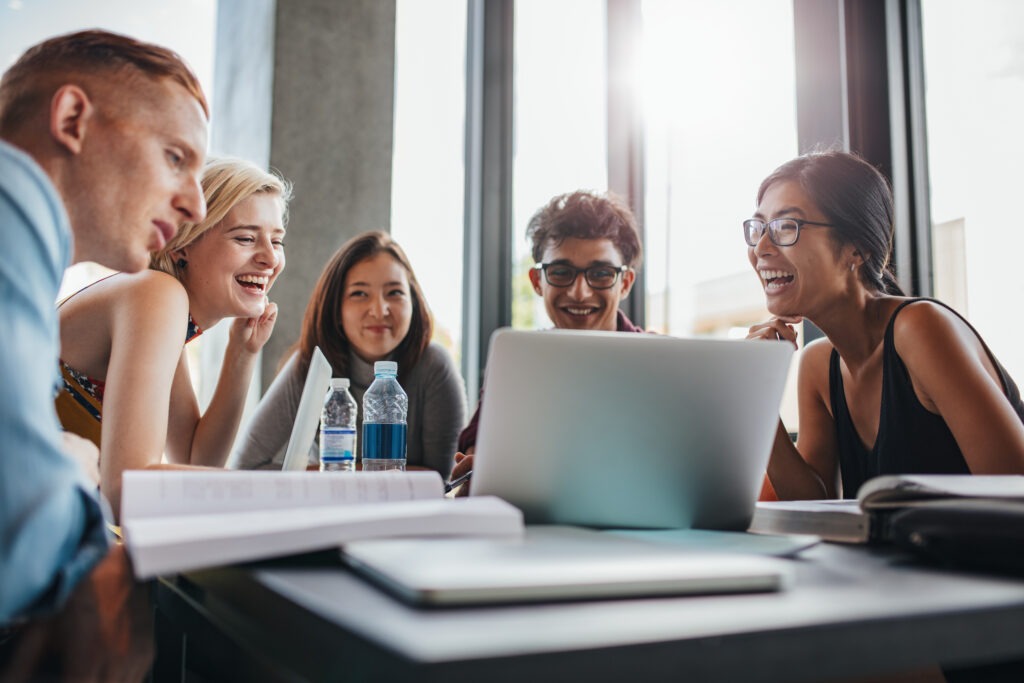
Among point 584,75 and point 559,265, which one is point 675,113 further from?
point 559,265

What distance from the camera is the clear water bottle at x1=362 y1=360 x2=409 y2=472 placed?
2037mm

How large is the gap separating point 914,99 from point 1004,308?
64 centimetres

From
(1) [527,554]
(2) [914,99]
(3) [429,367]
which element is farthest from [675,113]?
(1) [527,554]

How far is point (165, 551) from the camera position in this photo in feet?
1.61

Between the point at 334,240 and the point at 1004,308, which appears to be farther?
the point at 334,240

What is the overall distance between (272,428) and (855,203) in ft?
5.84

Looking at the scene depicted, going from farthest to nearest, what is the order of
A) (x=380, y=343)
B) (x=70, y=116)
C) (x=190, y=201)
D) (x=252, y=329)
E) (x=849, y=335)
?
(x=380, y=343) → (x=252, y=329) → (x=849, y=335) → (x=190, y=201) → (x=70, y=116)

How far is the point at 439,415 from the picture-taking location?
265cm

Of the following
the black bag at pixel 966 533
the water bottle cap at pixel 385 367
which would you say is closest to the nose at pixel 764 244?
the water bottle cap at pixel 385 367

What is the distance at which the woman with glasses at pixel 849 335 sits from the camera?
149 centimetres

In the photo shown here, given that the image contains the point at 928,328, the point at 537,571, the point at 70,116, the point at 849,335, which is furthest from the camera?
the point at 849,335

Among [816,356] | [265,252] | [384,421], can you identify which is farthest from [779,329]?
[265,252]

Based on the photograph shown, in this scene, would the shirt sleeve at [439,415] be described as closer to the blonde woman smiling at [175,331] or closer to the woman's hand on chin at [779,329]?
the blonde woman smiling at [175,331]

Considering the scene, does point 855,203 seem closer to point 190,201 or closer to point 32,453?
point 190,201
